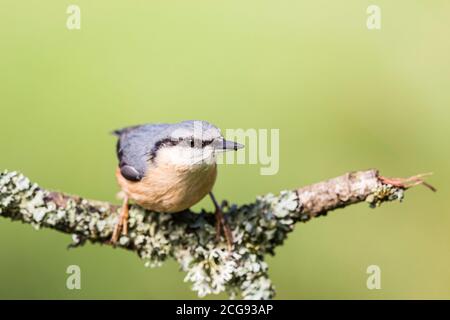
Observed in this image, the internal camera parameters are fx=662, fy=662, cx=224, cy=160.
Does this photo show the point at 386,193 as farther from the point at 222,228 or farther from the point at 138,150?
the point at 138,150

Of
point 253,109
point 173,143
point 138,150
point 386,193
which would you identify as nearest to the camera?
point 386,193

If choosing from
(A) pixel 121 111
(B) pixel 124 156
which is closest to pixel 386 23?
(A) pixel 121 111

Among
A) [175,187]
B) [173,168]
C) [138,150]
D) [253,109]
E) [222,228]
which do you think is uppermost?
[253,109]

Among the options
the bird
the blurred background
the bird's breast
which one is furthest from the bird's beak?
the blurred background

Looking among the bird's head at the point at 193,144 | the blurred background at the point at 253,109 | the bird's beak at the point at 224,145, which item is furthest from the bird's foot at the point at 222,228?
the blurred background at the point at 253,109

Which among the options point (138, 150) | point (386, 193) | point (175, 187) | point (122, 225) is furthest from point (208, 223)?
point (386, 193)
